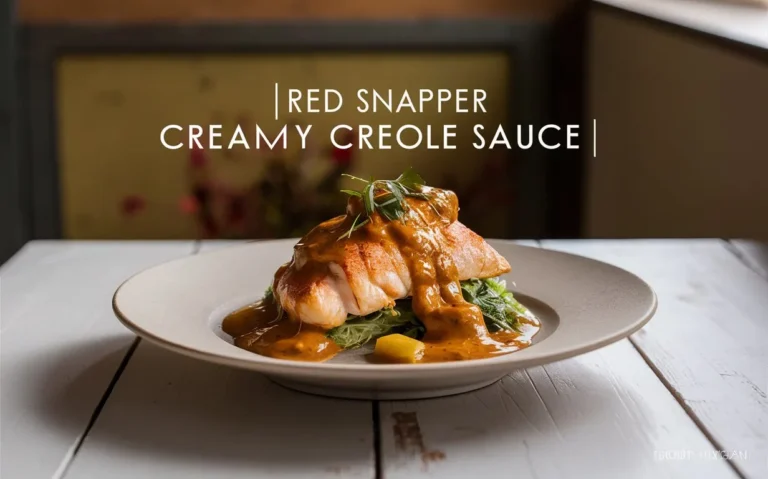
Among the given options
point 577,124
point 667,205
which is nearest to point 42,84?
point 577,124

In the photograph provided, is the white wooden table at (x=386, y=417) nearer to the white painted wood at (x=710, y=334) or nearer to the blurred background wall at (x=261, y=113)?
the white painted wood at (x=710, y=334)

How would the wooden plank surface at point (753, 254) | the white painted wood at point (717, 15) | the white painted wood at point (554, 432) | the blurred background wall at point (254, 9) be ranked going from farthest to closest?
1. the blurred background wall at point (254, 9)
2. the white painted wood at point (717, 15)
3. the wooden plank surface at point (753, 254)
4. the white painted wood at point (554, 432)

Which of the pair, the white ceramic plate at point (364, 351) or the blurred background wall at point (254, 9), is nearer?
the white ceramic plate at point (364, 351)

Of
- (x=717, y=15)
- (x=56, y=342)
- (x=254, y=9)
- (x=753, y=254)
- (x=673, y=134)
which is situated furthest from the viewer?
(x=254, y=9)

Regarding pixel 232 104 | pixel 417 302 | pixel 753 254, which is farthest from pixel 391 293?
pixel 232 104

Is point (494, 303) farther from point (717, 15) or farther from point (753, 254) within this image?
point (717, 15)

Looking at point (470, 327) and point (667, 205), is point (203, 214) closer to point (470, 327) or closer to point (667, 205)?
point (667, 205)

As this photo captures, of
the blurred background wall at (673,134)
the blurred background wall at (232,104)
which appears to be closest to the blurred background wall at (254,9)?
the blurred background wall at (232,104)
